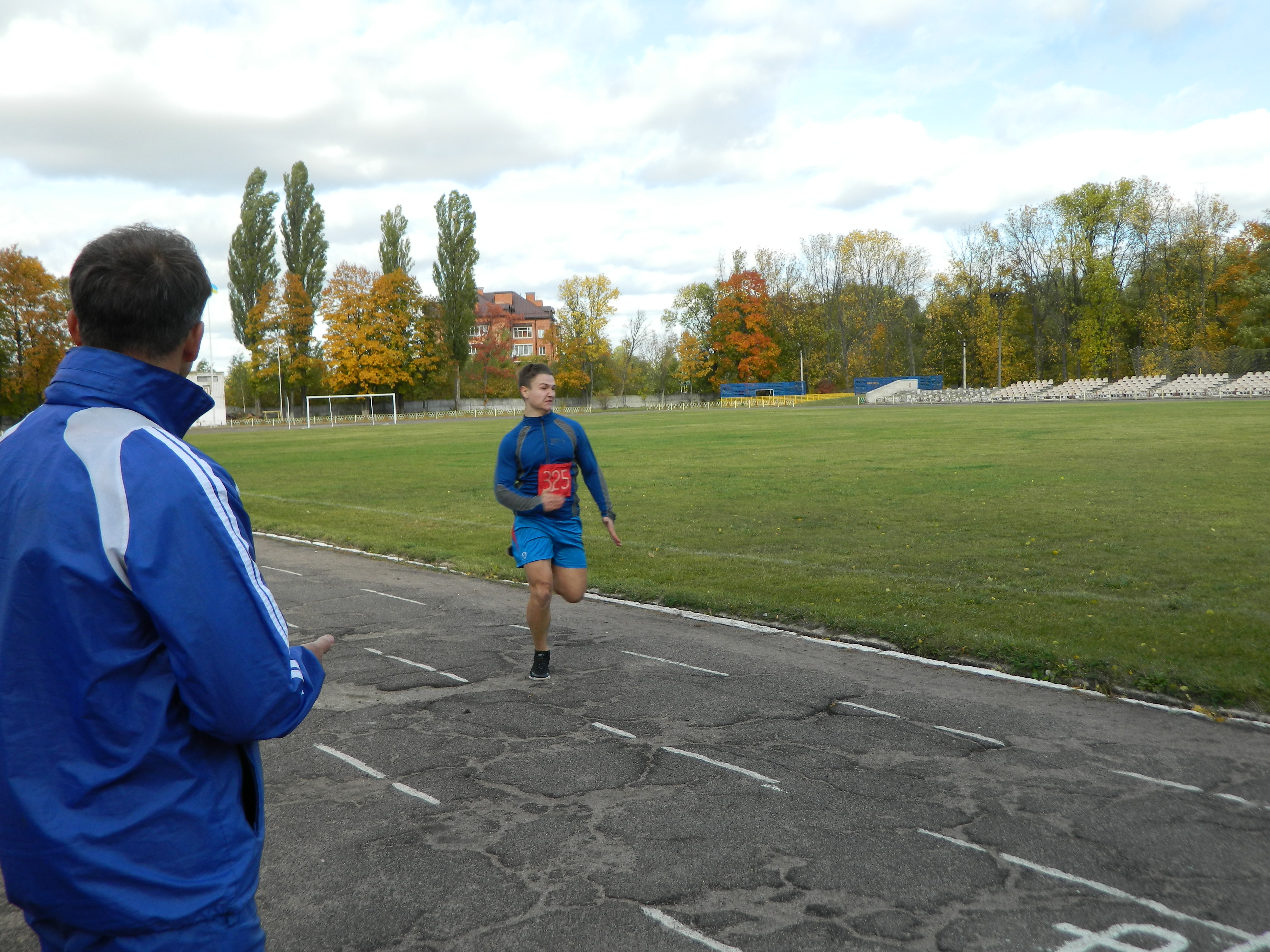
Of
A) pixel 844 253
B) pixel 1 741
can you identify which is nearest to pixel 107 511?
pixel 1 741

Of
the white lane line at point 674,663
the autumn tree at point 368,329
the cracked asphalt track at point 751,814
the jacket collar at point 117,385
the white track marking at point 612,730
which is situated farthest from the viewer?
the autumn tree at point 368,329

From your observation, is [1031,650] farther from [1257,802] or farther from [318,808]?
[318,808]

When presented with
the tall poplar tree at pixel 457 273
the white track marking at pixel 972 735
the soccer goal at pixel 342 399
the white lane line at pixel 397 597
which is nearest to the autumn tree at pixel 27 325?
the soccer goal at pixel 342 399

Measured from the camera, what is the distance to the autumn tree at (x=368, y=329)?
69188 millimetres

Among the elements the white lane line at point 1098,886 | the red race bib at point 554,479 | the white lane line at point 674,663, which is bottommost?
the white lane line at point 1098,886

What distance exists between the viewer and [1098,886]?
3369mm

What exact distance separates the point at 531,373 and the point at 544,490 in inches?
31.5

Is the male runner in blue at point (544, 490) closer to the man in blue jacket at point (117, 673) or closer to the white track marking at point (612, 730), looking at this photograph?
the white track marking at point (612, 730)

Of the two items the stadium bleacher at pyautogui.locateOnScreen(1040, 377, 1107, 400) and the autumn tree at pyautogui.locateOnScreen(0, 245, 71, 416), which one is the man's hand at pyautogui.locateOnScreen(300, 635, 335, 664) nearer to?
the autumn tree at pyautogui.locateOnScreen(0, 245, 71, 416)

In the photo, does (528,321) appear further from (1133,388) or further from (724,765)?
(724,765)

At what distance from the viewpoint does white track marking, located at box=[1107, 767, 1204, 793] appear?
4238mm

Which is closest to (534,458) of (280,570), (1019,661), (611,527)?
(611,527)

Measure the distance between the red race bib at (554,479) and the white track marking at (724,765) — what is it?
2131 mm

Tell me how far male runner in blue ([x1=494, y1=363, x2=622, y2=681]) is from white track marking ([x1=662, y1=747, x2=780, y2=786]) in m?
1.72
